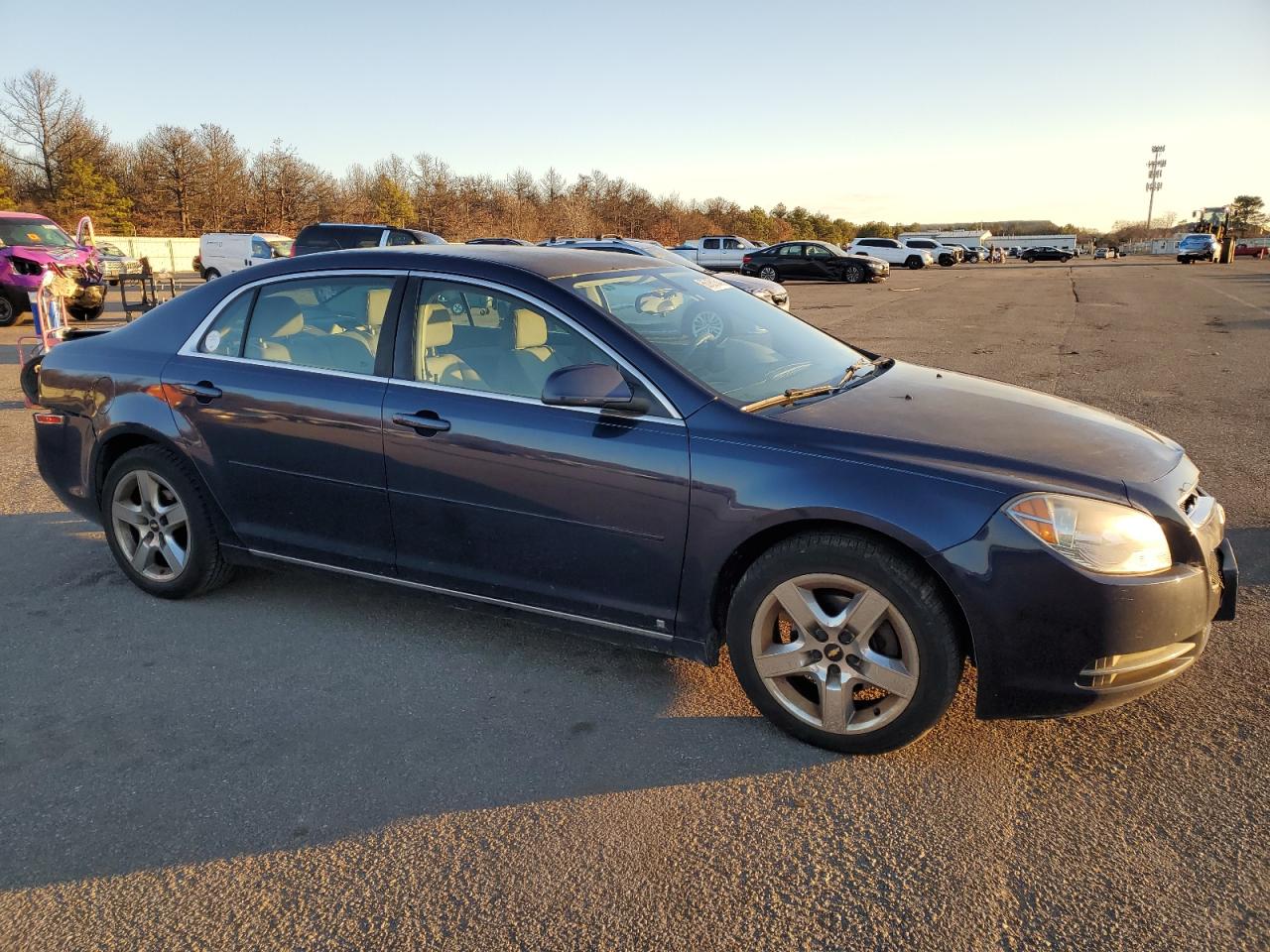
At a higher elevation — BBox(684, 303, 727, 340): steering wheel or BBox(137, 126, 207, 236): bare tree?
BBox(137, 126, 207, 236): bare tree

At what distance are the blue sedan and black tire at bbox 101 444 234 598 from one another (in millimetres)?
16

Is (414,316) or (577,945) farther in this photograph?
(414,316)

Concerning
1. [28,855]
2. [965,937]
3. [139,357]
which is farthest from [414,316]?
[965,937]

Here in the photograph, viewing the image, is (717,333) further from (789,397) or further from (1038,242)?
(1038,242)

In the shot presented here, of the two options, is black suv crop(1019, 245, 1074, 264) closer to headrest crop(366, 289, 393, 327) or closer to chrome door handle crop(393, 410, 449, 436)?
headrest crop(366, 289, 393, 327)

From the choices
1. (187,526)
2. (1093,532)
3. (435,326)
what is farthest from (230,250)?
(1093,532)

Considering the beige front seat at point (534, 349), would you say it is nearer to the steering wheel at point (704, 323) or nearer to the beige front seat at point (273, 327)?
the steering wheel at point (704, 323)

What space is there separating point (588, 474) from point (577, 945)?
1.53 m

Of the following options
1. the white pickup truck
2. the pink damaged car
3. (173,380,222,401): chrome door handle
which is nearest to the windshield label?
(173,380,222,401): chrome door handle

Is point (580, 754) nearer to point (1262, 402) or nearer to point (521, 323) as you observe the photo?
point (521, 323)

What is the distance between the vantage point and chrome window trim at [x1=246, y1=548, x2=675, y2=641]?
10.9 feet

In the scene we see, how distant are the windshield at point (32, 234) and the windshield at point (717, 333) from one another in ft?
56.8

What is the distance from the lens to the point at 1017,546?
2.74 meters

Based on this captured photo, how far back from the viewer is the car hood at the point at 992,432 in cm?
294
